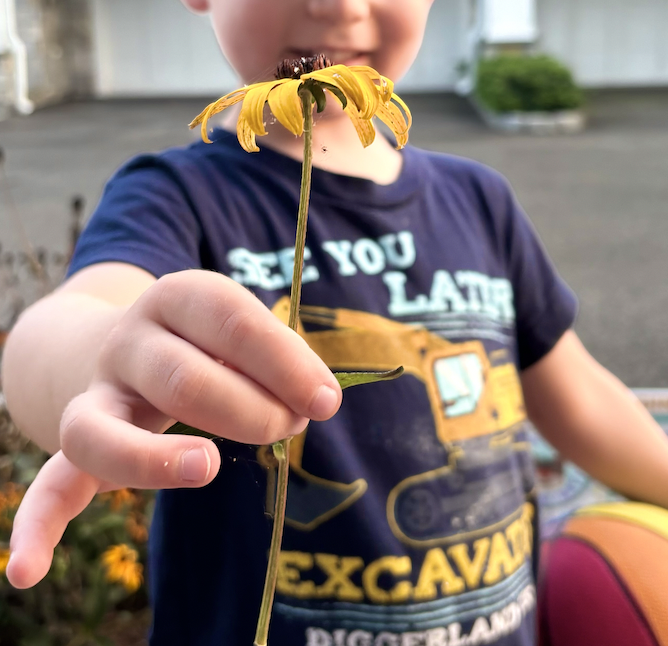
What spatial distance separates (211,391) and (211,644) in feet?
1.01

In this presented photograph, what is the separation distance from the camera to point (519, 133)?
5.04 meters

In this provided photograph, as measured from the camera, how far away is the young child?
16 cm

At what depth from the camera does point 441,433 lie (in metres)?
0.46

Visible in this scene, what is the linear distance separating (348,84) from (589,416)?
0.54 m

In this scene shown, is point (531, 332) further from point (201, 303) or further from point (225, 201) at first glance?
point (201, 303)

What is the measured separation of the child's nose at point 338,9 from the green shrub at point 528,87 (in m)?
5.29

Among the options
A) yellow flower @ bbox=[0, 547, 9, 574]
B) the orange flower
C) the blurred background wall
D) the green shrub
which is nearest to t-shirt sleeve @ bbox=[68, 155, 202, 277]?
the blurred background wall

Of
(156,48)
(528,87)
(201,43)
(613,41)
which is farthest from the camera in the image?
(613,41)

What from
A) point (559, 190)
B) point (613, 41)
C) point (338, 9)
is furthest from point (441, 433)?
point (613, 41)

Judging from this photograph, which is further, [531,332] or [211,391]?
[531,332]

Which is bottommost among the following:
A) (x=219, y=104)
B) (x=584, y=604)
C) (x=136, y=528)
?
(x=136, y=528)

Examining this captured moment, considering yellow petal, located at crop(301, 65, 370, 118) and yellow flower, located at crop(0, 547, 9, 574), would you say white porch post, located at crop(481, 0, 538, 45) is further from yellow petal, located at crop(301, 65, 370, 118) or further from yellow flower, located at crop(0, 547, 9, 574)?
yellow petal, located at crop(301, 65, 370, 118)

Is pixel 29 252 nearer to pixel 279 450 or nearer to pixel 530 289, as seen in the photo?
pixel 530 289

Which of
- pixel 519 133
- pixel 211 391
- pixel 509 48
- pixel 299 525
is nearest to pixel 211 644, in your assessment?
pixel 299 525
